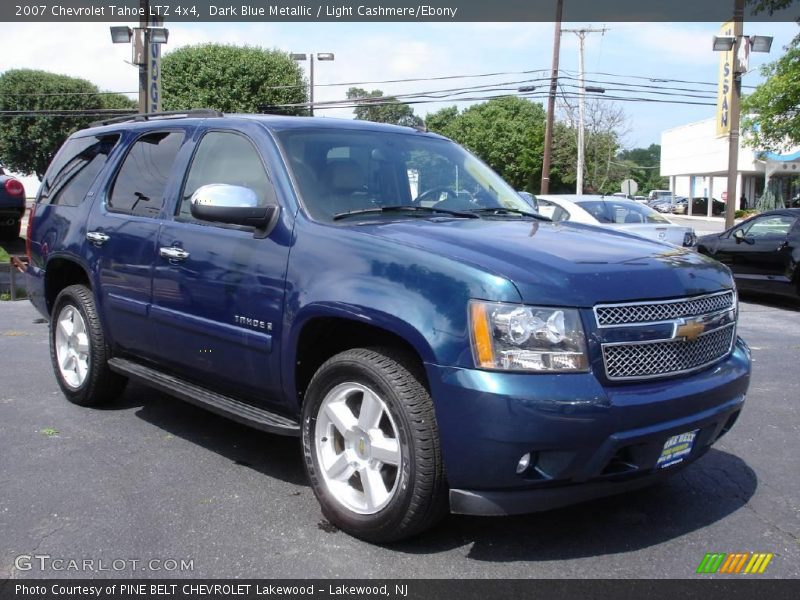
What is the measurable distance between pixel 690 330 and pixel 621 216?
33.5 feet

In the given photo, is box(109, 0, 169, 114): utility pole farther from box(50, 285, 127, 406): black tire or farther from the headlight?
the headlight

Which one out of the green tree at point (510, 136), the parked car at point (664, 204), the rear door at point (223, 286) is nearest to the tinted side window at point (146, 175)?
the rear door at point (223, 286)

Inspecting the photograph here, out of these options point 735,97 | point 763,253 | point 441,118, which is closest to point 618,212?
point 763,253

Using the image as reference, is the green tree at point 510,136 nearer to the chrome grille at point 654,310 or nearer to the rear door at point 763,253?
the rear door at point 763,253

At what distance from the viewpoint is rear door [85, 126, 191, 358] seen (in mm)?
4617

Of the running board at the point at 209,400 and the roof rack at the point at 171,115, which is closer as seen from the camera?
the running board at the point at 209,400

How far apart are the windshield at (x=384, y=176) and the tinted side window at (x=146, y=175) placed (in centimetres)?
98

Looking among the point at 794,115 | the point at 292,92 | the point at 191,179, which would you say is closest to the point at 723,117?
the point at 794,115

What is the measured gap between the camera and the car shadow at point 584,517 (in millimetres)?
3400

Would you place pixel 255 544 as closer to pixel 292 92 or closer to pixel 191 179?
pixel 191 179

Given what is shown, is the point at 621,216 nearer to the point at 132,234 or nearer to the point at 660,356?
the point at 132,234

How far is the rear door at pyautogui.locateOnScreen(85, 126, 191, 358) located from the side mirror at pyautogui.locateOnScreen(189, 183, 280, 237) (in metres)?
0.87

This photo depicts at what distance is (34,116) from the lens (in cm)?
4859
